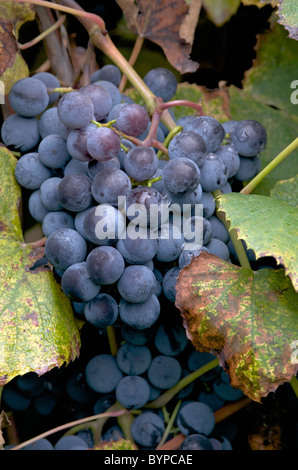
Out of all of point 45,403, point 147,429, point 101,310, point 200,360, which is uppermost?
point 101,310

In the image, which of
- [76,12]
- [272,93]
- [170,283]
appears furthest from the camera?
[272,93]

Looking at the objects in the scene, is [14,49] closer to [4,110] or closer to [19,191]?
[4,110]

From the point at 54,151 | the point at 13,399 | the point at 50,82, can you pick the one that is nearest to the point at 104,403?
the point at 13,399

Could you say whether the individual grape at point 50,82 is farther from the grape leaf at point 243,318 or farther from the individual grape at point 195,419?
the individual grape at point 195,419

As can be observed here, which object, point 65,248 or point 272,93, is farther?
point 272,93

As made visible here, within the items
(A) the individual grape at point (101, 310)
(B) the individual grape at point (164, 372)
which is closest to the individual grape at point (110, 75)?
(A) the individual grape at point (101, 310)

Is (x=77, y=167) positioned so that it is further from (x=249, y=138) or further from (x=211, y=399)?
(x=211, y=399)

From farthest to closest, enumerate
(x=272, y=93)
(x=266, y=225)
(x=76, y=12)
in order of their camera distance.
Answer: (x=272, y=93), (x=76, y=12), (x=266, y=225)
